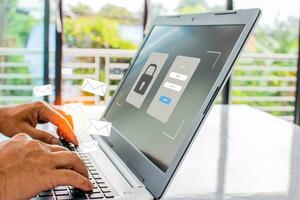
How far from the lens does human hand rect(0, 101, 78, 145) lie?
1128 millimetres

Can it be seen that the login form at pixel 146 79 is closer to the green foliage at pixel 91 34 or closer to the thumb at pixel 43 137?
the thumb at pixel 43 137

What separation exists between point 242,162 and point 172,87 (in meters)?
0.25

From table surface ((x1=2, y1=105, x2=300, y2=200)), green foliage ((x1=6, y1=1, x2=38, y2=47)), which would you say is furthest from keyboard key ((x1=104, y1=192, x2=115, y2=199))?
green foliage ((x1=6, y1=1, x2=38, y2=47))

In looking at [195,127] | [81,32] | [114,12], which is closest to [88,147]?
[195,127]

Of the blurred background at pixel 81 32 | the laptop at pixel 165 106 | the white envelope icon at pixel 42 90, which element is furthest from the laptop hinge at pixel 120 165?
the blurred background at pixel 81 32

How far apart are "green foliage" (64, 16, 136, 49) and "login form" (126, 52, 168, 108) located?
2.25m

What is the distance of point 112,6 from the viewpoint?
13.0ft

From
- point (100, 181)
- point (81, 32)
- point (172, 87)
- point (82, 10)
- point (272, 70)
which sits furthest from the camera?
point (272, 70)

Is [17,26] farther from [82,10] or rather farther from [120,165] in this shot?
[120,165]

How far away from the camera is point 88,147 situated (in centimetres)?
109

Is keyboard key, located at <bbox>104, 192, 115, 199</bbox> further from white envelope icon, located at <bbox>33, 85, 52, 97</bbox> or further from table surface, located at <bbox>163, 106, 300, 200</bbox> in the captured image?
white envelope icon, located at <bbox>33, 85, 52, 97</bbox>

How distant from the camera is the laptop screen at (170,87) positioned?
80 cm

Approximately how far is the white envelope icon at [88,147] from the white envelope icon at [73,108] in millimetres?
338

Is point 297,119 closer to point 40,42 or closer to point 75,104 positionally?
point 40,42
